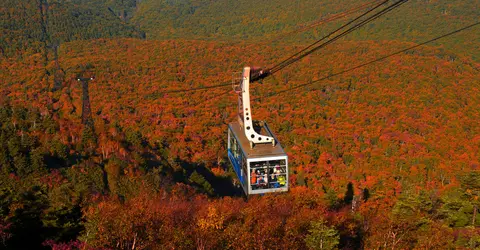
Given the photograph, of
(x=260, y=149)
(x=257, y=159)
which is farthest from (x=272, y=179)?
(x=260, y=149)

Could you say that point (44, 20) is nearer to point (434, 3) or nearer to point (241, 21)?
point (241, 21)

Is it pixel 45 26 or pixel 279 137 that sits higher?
pixel 45 26

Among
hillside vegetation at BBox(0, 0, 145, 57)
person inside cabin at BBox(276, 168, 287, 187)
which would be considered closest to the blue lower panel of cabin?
person inside cabin at BBox(276, 168, 287, 187)

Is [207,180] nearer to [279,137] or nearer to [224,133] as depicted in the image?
[279,137]

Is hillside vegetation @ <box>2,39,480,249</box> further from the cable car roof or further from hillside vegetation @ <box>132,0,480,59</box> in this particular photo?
hillside vegetation @ <box>132,0,480,59</box>

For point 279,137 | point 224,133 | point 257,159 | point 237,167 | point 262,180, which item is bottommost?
point 279,137

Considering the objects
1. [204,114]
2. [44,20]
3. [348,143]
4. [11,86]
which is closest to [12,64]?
[11,86]

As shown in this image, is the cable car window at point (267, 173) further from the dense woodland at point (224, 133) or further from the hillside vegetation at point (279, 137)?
the hillside vegetation at point (279, 137)
